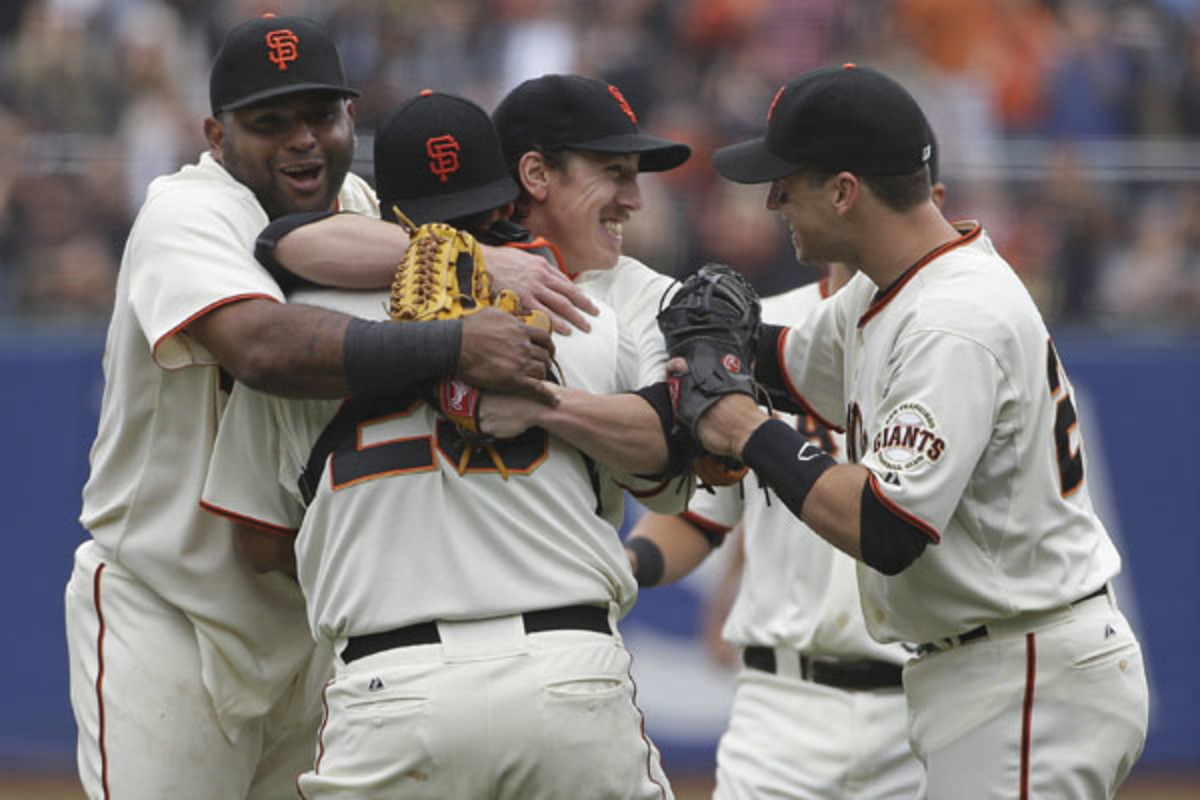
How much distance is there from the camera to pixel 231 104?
4516 mm

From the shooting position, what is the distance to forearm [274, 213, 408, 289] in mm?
4090

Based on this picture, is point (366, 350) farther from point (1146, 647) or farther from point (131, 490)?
point (1146, 647)

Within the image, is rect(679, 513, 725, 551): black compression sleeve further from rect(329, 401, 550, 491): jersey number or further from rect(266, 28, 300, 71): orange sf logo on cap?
rect(266, 28, 300, 71): orange sf logo on cap

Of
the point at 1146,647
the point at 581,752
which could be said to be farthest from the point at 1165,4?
the point at 581,752

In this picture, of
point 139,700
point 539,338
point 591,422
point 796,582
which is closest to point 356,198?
point 539,338

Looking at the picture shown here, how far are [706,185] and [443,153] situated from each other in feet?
23.0

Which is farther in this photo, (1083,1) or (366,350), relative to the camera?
(1083,1)

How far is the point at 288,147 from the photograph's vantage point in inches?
181

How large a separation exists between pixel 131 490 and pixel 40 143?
21.3ft

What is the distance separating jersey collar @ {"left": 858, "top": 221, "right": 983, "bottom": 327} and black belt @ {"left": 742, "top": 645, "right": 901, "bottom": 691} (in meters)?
1.32

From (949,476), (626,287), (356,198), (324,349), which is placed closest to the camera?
(324,349)

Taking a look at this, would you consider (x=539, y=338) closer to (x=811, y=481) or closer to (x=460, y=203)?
(x=460, y=203)

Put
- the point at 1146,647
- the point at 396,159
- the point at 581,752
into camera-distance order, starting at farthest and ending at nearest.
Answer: the point at 1146,647, the point at 396,159, the point at 581,752

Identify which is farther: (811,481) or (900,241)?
(900,241)
